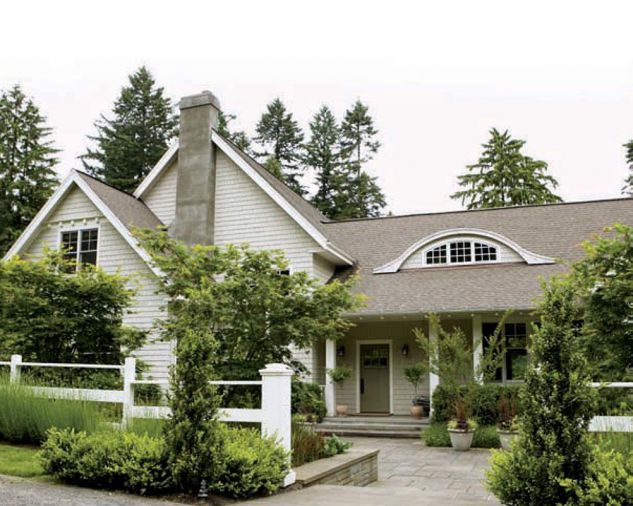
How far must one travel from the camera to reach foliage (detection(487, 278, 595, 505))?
5238 mm

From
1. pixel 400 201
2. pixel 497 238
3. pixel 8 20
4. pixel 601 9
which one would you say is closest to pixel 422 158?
pixel 400 201

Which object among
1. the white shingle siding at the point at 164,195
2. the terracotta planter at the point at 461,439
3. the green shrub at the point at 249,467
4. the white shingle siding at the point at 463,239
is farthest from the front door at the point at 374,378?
the green shrub at the point at 249,467

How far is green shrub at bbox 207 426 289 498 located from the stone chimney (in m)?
12.2

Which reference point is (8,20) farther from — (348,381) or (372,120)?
(372,120)

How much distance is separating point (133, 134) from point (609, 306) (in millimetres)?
37164

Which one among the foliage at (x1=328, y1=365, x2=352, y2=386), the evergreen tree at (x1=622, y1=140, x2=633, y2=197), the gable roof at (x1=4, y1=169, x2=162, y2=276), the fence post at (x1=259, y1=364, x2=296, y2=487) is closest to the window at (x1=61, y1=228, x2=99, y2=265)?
the gable roof at (x1=4, y1=169, x2=162, y2=276)

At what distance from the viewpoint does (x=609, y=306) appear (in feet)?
27.1

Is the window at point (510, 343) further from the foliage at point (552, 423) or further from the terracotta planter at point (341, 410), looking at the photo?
the foliage at point (552, 423)

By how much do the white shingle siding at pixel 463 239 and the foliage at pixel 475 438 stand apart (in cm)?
562

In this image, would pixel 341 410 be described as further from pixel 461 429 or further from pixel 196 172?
pixel 196 172

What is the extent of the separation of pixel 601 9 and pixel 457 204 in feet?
85.5

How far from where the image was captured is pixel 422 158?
42.4 meters

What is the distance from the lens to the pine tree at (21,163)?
3177cm

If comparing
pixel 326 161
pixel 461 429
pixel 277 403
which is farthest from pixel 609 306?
pixel 326 161
